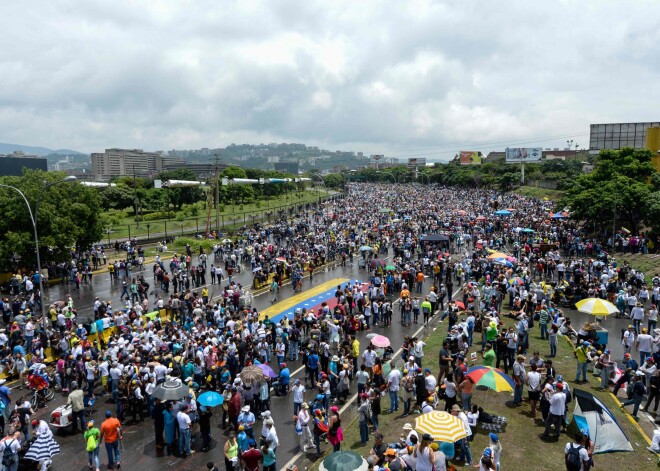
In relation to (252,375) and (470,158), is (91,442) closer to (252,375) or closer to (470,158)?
(252,375)

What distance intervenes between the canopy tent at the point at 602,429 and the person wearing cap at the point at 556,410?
2.59 feet

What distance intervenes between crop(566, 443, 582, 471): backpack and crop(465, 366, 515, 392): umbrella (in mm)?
2340

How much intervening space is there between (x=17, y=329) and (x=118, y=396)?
7165 millimetres

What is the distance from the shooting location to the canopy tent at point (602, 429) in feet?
32.1

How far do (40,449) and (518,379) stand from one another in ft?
38.0

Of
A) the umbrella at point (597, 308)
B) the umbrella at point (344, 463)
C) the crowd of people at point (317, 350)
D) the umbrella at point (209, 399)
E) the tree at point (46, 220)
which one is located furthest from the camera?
the tree at point (46, 220)

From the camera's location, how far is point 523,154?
4843 inches

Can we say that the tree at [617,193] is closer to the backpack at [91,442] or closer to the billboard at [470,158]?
the backpack at [91,442]

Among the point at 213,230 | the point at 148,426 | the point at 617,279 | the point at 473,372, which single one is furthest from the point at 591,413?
the point at 213,230

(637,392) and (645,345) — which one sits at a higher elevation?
(645,345)

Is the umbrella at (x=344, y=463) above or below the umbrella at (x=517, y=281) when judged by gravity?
below

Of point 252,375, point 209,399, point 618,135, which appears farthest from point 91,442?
point 618,135

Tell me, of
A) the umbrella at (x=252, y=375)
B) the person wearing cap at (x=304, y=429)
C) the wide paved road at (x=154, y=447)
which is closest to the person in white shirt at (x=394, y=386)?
the wide paved road at (x=154, y=447)

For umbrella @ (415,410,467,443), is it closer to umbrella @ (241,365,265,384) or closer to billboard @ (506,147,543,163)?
umbrella @ (241,365,265,384)
